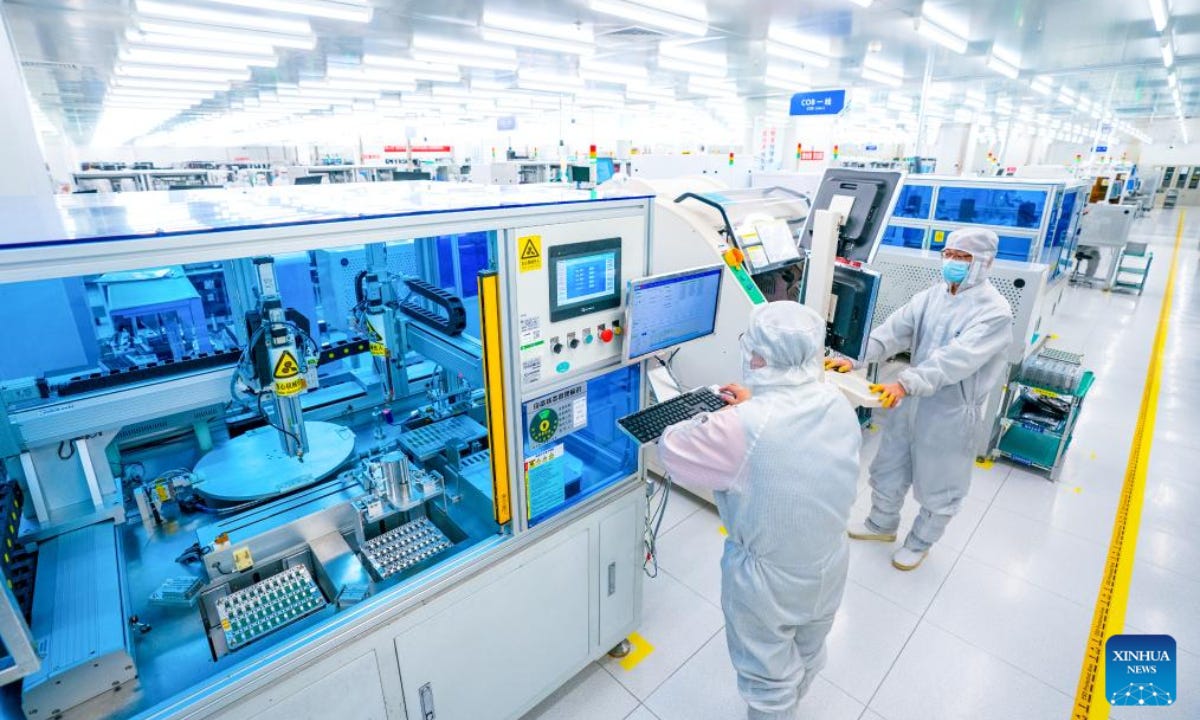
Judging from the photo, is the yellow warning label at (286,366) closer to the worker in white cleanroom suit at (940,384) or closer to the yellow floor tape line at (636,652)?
the yellow floor tape line at (636,652)

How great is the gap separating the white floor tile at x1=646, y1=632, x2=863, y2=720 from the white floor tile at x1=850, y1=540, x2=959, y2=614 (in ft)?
2.20

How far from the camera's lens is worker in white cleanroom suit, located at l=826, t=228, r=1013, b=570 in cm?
234

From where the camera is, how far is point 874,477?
9.29ft

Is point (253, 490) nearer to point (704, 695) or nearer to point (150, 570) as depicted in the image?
point (150, 570)

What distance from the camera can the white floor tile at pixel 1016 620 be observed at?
→ 7.25 feet

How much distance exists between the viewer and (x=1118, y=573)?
8.79 ft

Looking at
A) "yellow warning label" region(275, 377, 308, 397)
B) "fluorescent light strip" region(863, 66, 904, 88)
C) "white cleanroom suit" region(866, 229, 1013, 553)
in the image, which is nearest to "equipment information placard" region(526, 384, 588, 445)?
"yellow warning label" region(275, 377, 308, 397)

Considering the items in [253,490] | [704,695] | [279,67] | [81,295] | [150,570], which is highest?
[279,67]

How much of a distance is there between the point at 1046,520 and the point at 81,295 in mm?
4445

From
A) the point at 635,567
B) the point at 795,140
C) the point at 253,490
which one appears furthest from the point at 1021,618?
the point at 795,140

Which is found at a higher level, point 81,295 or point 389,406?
point 81,295

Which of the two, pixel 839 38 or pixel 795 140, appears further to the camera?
pixel 795 140

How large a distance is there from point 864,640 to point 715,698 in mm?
718

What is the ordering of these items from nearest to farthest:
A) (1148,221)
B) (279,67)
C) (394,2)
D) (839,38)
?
(394,2) < (839,38) < (279,67) < (1148,221)
